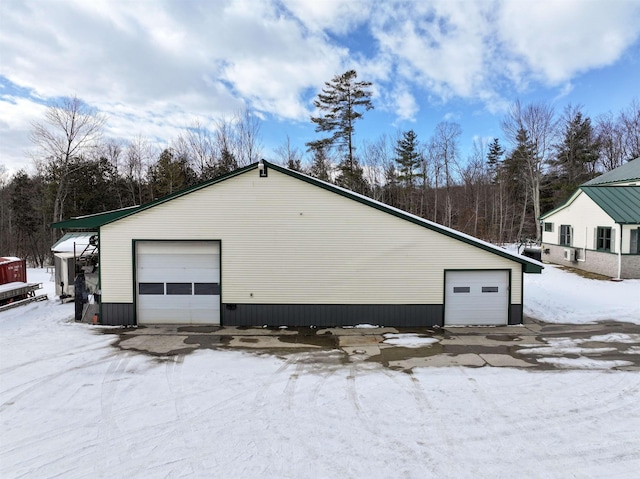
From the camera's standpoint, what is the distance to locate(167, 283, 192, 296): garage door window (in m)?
11.1

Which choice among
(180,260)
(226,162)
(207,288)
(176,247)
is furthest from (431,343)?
(226,162)

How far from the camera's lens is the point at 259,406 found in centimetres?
597

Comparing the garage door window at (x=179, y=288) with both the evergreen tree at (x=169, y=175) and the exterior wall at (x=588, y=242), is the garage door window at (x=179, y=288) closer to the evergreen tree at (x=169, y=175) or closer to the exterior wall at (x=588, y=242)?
the exterior wall at (x=588, y=242)

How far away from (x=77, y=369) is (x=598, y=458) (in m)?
9.19

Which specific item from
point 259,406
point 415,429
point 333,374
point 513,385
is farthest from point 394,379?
point 259,406

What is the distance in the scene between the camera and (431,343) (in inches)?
363

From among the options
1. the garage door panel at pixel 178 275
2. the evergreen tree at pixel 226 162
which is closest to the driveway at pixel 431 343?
the garage door panel at pixel 178 275

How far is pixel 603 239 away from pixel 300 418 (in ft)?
69.0

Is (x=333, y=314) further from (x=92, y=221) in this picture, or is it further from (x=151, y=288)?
(x=92, y=221)

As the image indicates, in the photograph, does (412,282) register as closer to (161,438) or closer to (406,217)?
(406,217)

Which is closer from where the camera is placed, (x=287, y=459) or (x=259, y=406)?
(x=287, y=459)

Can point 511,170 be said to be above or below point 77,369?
above

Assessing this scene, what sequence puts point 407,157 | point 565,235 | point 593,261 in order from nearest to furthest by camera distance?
point 593,261 → point 565,235 → point 407,157

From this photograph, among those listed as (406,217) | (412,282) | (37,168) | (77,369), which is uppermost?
(37,168)
